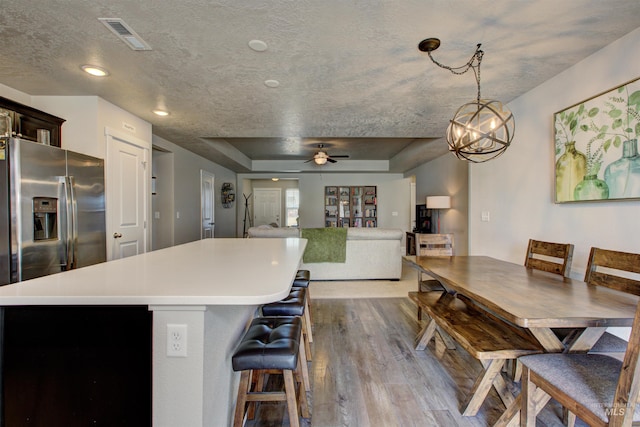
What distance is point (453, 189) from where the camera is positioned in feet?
18.6

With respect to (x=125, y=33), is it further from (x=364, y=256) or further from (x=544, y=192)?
(x=364, y=256)

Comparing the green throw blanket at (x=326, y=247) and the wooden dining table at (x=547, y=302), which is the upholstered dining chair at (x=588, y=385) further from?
the green throw blanket at (x=326, y=247)

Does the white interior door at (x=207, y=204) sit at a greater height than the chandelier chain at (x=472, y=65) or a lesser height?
lesser

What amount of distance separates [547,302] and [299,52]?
88.0 inches

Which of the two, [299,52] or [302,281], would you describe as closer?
[299,52]

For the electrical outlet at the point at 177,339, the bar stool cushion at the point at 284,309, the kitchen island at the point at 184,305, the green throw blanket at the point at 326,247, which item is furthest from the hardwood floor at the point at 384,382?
the green throw blanket at the point at 326,247

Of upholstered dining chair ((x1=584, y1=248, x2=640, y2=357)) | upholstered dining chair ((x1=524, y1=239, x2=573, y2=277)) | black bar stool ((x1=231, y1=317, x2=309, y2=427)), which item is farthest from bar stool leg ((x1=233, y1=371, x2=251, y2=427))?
upholstered dining chair ((x1=524, y1=239, x2=573, y2=277))

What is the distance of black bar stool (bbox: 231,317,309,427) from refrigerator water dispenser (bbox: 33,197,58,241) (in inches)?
81.1

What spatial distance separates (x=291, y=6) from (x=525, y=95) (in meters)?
2.62

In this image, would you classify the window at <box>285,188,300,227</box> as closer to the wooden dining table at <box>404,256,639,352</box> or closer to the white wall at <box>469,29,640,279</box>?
the white wall at <box>469,29,640,279</box>

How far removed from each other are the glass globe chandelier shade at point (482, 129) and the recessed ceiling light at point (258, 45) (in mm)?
1491

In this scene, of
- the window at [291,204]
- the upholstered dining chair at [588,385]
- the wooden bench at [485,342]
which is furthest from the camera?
the window at [291,204]

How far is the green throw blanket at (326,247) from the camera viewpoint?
4793 mm

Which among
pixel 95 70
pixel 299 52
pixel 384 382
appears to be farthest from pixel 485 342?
pixel 95 70
